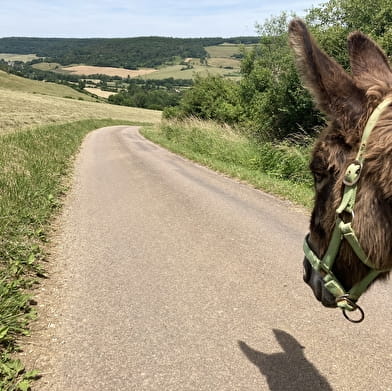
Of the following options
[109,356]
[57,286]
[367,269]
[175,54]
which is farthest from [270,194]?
[175,54]

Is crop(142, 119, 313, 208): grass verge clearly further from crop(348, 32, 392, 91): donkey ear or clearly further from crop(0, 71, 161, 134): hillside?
crop(0, 71, 161, 134): hillside

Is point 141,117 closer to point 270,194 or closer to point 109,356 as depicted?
point 270,194

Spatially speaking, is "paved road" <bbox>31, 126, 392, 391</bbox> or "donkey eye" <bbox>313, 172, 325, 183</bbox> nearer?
"donkey eye" <bbox>313, 172, 325, 183</bbox>

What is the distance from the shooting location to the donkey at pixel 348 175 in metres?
1.34

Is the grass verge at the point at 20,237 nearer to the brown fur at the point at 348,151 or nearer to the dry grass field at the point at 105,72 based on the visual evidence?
the brown fur at the point at 348,151

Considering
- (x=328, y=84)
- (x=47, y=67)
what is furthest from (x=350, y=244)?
(x=47, y=67)

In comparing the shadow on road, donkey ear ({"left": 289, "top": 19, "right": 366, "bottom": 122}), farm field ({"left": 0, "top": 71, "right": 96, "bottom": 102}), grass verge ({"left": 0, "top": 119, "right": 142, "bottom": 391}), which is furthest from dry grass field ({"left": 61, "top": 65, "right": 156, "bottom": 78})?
donkey ear ({"left": 289, "top": 19, "right": 366, "bottom": 122})

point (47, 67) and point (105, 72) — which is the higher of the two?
point (47, 67)

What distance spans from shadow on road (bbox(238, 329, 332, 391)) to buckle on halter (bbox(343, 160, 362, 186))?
5.81 feet

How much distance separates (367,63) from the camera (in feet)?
5.73

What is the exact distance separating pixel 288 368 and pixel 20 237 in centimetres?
378

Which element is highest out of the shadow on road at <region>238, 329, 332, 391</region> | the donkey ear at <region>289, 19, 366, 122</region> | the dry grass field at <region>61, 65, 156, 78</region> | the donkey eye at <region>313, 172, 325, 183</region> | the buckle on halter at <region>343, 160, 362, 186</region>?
the dry grass field at <region>61, 65, 156, 78</region>

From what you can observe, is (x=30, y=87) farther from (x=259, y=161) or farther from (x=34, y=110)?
(x=259, y=161)

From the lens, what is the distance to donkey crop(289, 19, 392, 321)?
1.34 m
